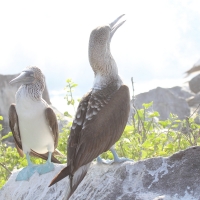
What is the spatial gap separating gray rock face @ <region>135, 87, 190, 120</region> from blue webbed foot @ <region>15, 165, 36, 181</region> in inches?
293

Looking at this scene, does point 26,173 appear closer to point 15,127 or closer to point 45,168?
point 45,168

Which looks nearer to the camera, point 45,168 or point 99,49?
point 99,49

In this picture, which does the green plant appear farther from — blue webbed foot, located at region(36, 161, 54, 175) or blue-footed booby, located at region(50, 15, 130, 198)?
blue-footed booby, located at region(50, 15, 130, 198)

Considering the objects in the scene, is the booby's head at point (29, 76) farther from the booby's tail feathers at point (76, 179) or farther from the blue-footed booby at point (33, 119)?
the booby's tail feathers at point (76, 179)

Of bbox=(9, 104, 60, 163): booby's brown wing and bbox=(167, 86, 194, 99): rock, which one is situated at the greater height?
bbox=(9, 104, 60, 163): booby's brown wing

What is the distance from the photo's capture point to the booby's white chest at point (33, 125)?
14.0 ft

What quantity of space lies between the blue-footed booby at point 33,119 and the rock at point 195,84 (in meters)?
11.2

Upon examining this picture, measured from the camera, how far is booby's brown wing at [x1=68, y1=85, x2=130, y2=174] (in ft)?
11.1

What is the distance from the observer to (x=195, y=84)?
49.5 feet

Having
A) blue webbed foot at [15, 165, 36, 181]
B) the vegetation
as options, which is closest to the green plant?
the vegetation

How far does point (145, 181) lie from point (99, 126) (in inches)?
22.8

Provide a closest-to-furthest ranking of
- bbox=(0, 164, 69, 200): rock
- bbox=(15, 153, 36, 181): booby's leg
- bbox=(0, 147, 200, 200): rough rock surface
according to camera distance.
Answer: bbox=(0, 147, 200, 200): rough rock surface → bbox=(0, 164, 69, 200): rock → bbox=(15, 153, 36, 181): booby's leg

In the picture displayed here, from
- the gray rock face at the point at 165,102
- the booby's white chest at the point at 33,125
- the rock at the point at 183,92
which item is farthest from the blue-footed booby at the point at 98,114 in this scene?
the rock at the point at 183,92

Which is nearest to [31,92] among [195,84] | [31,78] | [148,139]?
[31,78]
